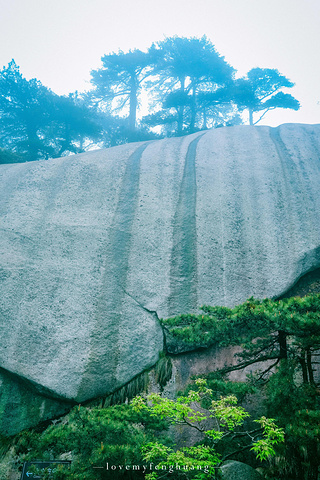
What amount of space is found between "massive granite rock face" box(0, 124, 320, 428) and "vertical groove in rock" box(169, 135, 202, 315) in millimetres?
22

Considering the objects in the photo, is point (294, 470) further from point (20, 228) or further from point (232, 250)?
point (20, 228)

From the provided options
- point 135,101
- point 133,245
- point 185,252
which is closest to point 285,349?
point 185,252

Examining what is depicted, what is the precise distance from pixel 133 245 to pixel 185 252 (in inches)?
43.6

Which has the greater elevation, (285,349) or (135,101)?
(135,101)

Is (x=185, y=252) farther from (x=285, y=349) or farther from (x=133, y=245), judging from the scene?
(x=285, y=349)

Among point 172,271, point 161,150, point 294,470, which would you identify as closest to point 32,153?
point 161,150

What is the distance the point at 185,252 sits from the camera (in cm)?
630

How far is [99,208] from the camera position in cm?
693

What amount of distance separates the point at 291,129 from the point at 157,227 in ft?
18.0

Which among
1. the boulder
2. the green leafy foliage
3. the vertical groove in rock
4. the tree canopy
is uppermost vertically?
the tree canopy

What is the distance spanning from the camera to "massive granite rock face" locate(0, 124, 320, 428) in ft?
16.7

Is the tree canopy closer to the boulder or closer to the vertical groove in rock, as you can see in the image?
the vertical groove in rock

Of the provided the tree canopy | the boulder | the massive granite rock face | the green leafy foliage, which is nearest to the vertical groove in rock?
the massive granite rock face

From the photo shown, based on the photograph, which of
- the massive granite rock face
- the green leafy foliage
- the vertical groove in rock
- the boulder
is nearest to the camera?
the green leafy foliage
